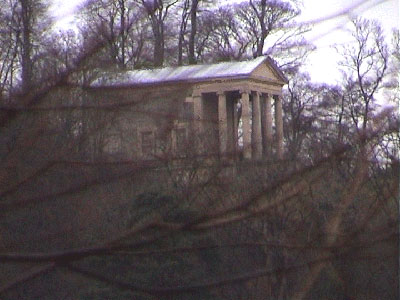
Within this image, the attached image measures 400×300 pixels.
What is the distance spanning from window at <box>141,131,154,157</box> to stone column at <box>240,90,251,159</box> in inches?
11.5

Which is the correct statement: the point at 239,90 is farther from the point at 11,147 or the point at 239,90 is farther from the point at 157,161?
the point at 11,147

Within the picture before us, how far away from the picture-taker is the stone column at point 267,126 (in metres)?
2.80

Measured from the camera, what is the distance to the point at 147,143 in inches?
104

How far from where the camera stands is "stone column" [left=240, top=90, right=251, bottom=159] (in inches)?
102

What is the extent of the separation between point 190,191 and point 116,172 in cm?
25

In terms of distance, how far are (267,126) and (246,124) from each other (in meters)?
0.09

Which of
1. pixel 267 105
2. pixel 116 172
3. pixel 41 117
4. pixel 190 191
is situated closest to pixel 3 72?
pixel 41 117

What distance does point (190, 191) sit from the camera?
268 centimetres

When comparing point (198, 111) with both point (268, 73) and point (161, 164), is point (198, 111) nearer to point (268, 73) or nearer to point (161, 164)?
point (161, 164)

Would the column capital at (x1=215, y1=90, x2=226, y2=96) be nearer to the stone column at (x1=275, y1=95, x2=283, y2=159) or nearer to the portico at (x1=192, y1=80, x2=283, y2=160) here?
the portico at (x1=192, y1=80, x2=283, y2=160)

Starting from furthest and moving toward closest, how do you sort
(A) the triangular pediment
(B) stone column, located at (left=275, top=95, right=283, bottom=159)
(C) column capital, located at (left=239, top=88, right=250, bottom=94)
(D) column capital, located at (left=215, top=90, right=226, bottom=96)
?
1. (C) column capital, located at (left=239, top=88, right=250, bottom=94)
2. (A) the triangular pediment
3. (D) column capital, located at (left=215, top=90, right=226, bottom=96)
4. (B) stone column, located at (left=275, top=95, right=283, bottom=159)

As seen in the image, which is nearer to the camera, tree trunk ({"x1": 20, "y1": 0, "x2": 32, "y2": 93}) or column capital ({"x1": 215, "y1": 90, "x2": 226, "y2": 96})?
tree trunk ({"x1": 20, "y1": 0, "x2": 32, "y2": 93})

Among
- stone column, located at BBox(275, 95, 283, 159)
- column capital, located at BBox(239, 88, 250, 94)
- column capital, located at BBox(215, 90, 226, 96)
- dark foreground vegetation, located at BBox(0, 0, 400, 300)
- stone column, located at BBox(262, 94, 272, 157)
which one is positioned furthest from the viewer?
column capital, located at BBox(239, 88, 250, 94)

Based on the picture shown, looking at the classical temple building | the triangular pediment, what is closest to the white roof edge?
the classical temple building
